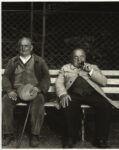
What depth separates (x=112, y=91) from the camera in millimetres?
6855

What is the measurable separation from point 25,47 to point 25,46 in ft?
0.05

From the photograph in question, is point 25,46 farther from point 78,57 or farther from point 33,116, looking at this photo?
point 33,116

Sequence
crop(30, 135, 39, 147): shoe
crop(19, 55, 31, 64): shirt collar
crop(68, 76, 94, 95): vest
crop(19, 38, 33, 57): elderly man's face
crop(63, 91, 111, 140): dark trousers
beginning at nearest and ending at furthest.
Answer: crop(63, 91, 111, 140): dark trousers
crop(30, 135, 39, 147): shoe
crop(68, 76, 94, 95): vest
crop(19, 38, 33, 57): elderly man's face
crop(19, 55, 31, 64): shirt collar

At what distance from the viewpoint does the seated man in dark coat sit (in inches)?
239

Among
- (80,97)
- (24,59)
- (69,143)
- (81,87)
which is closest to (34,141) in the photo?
(69,143)

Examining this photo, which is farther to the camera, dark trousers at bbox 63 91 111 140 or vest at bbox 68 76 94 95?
vest at bbox 68 76 94 95

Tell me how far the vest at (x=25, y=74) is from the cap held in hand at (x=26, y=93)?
240 millimetres

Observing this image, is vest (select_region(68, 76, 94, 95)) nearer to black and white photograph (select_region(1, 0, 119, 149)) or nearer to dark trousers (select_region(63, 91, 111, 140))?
black and white photograph (select_region(1, 0, 119, 149))

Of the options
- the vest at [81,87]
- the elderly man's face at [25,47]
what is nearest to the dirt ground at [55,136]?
the vest at [81,87]

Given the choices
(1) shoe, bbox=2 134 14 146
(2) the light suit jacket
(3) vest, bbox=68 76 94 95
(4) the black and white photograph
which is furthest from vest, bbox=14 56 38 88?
(1) shoe, bbox=2 134 14 146

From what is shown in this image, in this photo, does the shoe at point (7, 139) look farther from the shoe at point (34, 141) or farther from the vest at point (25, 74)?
the vest at point (25, 74)

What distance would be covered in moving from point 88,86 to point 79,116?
50 centimetres

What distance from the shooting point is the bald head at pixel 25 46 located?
645 cm

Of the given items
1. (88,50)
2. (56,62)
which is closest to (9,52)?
(56,62)
